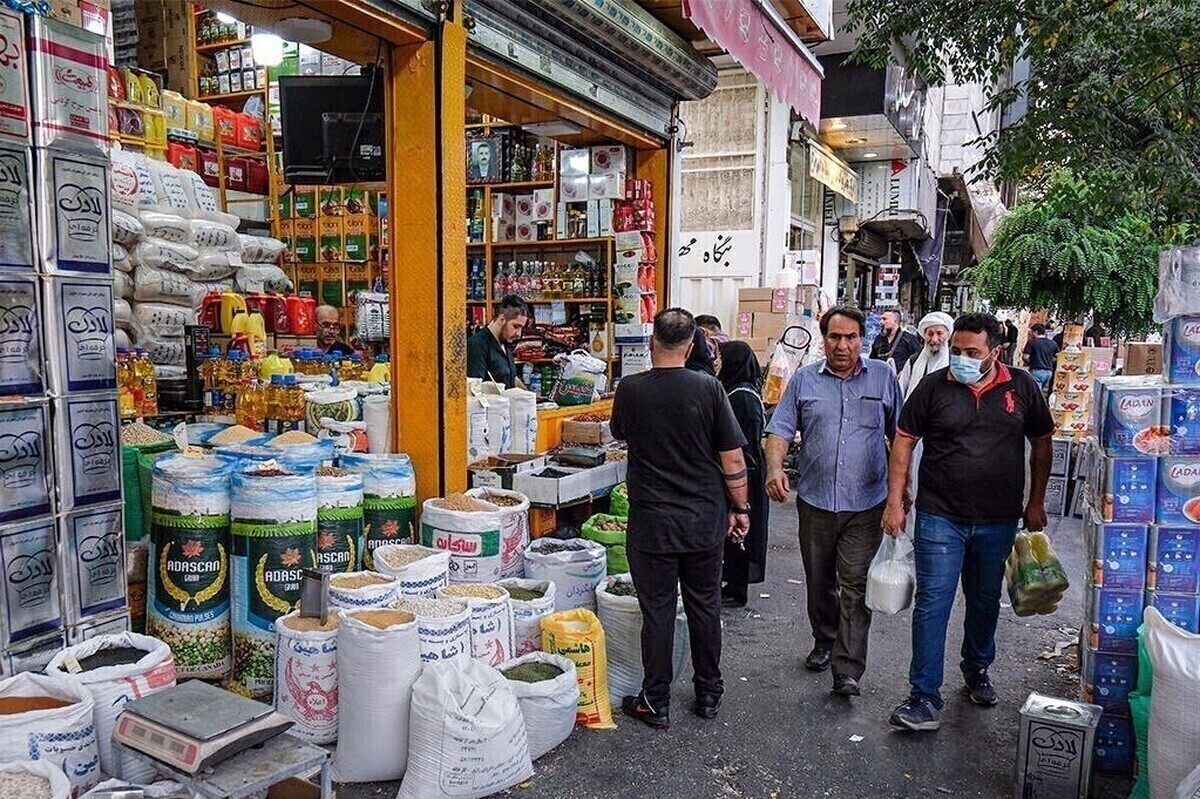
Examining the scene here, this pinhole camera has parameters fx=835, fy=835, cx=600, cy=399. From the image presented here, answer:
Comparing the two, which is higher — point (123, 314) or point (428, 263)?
point (428, 263)

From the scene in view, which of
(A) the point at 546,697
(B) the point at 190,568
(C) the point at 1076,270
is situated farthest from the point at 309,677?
(C) the point at 1076,270

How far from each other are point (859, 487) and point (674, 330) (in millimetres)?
1221

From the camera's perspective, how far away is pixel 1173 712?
9.07 ft

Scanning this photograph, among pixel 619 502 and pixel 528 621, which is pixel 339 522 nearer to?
pixel 528 621

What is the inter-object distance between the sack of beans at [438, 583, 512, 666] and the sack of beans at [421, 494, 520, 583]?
33 centimetres

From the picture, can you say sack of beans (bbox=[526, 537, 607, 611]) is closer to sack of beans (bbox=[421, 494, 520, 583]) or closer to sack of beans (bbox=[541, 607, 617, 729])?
sack of beans (bbox=[421, 494, 520, 583])

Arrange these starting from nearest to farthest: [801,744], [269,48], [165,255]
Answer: [801,744]
[165,255]
[269,48]

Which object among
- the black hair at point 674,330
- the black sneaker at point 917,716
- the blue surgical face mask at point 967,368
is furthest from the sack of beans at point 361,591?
the blue surgical face mask at point 967,368

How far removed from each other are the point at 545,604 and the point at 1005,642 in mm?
2812

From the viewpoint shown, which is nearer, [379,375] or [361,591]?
[361,591]

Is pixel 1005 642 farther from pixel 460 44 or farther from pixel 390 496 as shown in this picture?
pixel 460 44

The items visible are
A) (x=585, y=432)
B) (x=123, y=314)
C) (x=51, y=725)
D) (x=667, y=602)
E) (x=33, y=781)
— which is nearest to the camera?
(x=33, y=781)

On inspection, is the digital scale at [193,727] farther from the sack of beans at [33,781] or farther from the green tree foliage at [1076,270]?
the green tree foliage at [1076,270]

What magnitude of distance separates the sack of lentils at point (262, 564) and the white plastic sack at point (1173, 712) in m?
3.27
